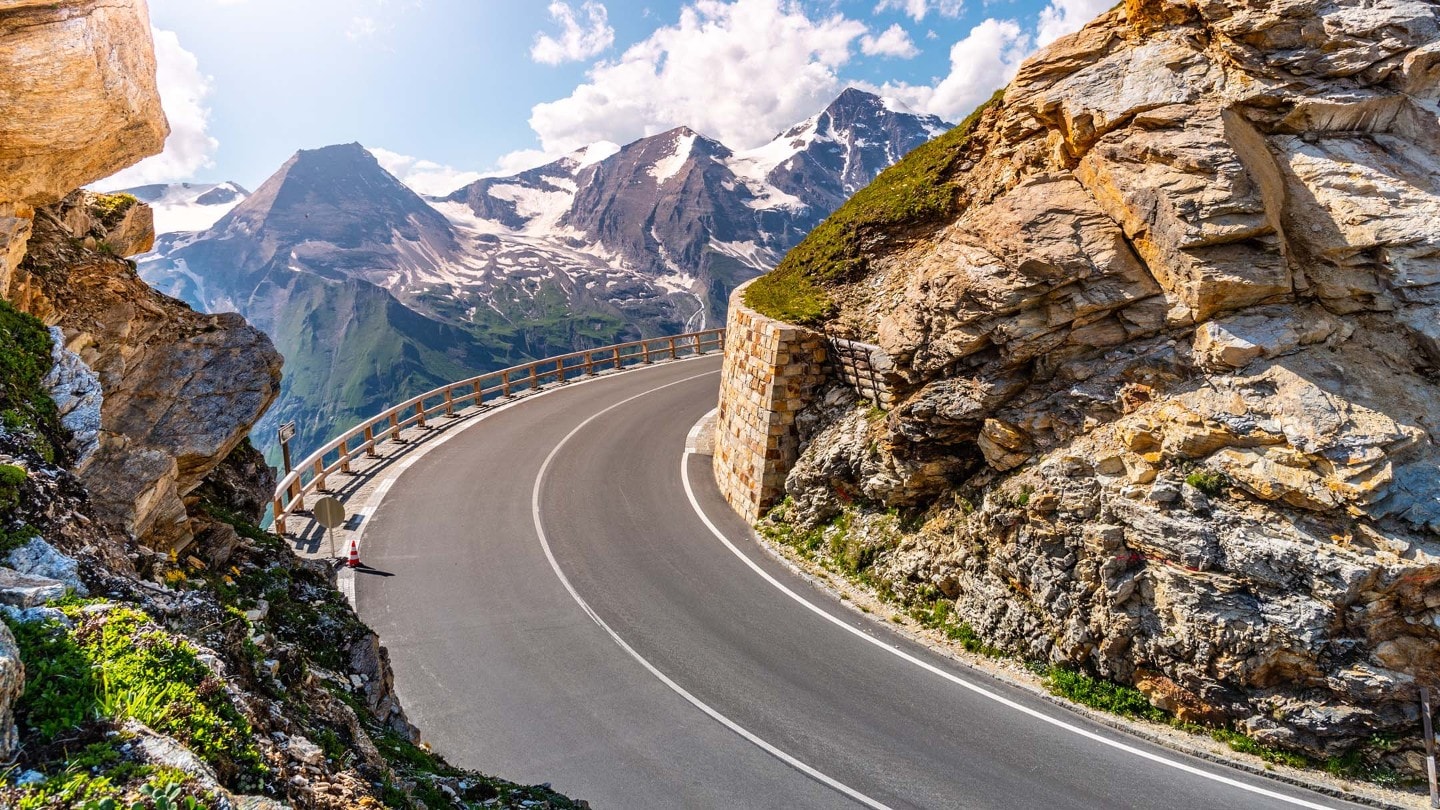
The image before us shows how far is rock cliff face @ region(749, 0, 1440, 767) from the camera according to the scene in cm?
888

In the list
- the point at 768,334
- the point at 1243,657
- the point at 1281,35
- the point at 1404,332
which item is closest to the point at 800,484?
the point at 768,334

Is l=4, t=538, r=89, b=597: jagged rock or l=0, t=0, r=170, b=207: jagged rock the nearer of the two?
l=4, t=538, r=89, b=597: jagged rock

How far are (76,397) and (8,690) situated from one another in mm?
4255

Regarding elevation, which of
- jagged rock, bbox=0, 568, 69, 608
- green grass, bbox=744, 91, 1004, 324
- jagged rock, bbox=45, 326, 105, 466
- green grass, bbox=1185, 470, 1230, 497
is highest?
green grass, bbox=744, 91, 1004, 324

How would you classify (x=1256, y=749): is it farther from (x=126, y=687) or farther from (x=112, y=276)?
(x=112, y=276)

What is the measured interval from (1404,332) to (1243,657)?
491 centimetres

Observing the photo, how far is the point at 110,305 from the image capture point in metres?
7.50

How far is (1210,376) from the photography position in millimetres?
10188

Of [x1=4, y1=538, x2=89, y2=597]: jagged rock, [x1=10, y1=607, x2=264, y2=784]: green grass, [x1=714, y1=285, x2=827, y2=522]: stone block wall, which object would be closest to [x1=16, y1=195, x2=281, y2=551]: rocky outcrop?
[x1=4, y1=538, x2=89, y2=597]: jagged rock

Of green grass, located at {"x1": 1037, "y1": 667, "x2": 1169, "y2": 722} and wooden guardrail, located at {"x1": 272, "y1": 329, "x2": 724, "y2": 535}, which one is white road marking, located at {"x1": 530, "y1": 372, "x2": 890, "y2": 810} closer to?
green grass, located at {"x1": 1037, "y1": 667, "x2": 1169, "y2": 722}

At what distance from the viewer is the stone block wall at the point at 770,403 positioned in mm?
17000

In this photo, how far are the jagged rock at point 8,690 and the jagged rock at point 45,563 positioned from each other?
3.56ft

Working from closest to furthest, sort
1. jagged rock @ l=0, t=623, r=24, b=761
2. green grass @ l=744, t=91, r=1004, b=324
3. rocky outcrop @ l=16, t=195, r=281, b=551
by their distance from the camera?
jagged rock @ l=0, t=623, r=24, b=761 < rocky outcrop @ l=16, t=195, r=281, b=551 < green grass @ l=744, t=91, r=1004, b=324

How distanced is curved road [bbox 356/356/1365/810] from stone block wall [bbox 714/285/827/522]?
1194 mm
